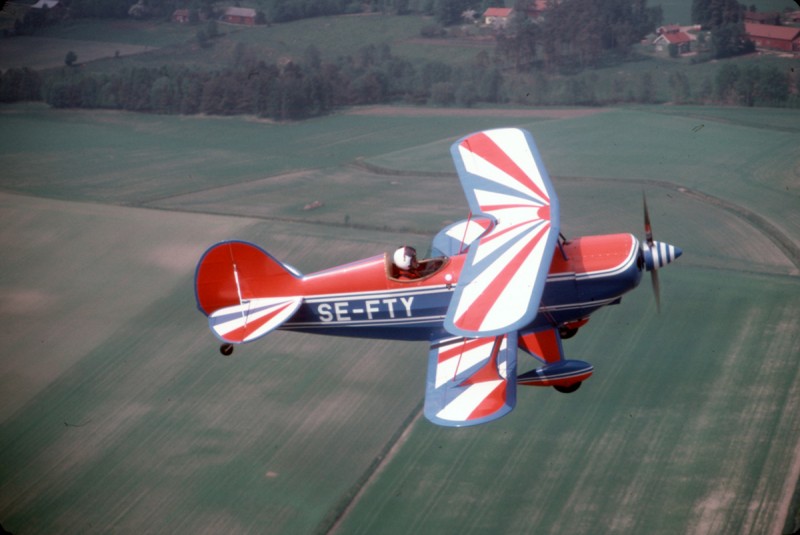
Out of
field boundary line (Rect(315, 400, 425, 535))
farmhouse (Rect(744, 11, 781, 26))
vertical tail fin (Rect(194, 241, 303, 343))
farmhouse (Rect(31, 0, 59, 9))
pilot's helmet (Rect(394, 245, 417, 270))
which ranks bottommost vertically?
field boundary line (Rect(315, 400, 425, 535))

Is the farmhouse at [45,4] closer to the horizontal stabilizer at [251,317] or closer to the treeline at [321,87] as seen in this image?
the treeline at [321,87]

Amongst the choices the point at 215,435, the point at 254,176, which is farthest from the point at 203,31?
the point at 215,435

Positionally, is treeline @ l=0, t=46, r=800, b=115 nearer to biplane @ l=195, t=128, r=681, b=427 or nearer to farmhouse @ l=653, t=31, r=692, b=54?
farmhouse @ l=653, t=31, r=692, b=54

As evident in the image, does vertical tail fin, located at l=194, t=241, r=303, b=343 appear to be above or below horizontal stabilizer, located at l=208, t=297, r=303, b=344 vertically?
above

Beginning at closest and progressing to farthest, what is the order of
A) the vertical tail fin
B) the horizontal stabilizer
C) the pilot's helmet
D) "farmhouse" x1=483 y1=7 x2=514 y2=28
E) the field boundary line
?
the pilot's helmet → the horizontal stabilizer → the vertical tail fin → the field boundary line → "farmhouse" x1=483 y1=7 x2=514 y2=28

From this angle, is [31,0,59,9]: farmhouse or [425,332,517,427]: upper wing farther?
[31,0,59,9]: farmhouse

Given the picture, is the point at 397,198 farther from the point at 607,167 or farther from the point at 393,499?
the point at 393,499

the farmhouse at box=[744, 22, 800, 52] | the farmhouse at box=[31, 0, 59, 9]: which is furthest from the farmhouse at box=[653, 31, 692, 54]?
the farmhouse at box=[31, 0, 59, 9]

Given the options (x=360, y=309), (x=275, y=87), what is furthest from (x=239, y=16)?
(x=360, y=309)
